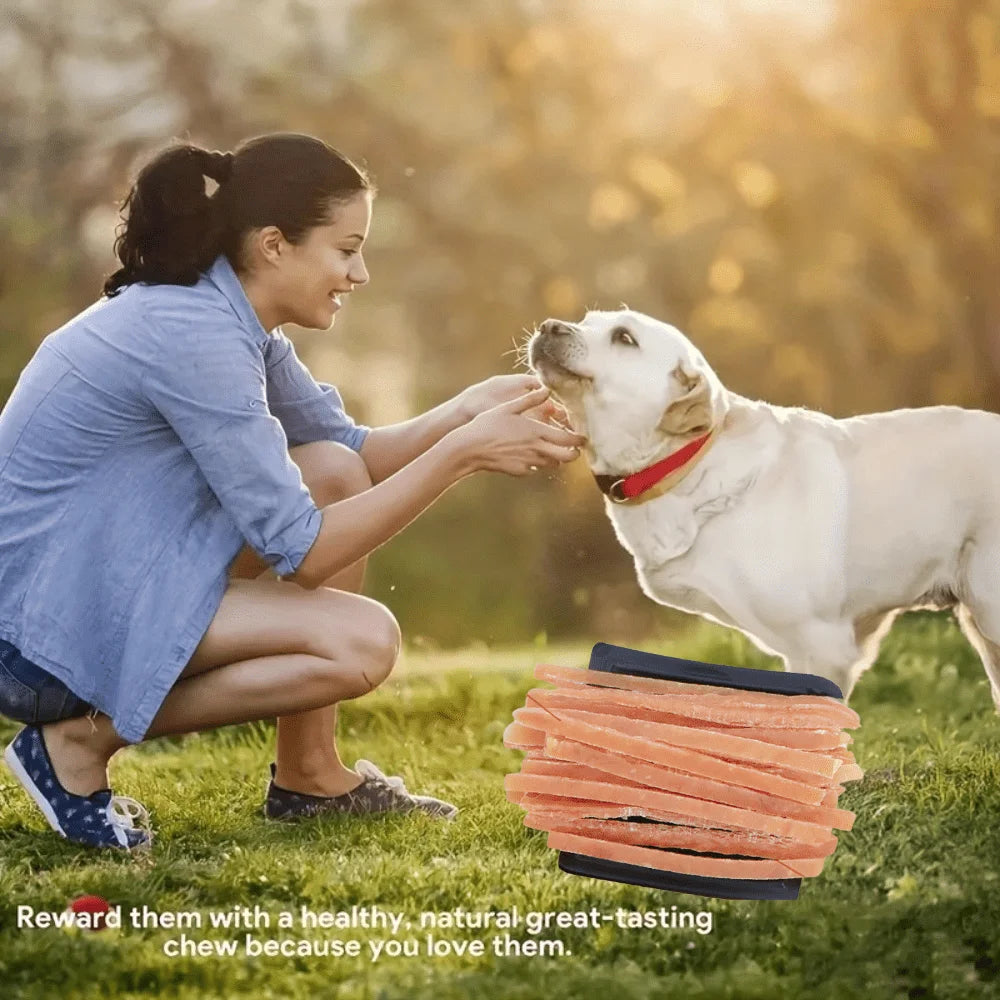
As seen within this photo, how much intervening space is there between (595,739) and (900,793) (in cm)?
77

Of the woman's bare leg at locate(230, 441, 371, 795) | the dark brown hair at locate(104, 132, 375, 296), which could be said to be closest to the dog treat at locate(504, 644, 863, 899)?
the woman's bare leg at locate(230, 441, 371, 795)

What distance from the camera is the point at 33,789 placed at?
2604mm

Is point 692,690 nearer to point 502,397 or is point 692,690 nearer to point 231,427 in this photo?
point 502,397

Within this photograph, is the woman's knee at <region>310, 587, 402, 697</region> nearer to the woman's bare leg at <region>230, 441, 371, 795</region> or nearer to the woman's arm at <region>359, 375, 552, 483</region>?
the woman's bare leg at <region>230, 441, 371, 795</region>

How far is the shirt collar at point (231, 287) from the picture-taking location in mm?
2602

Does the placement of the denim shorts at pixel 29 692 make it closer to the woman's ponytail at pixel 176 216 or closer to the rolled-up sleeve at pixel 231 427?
the rolled-up sleeve at pixel 231 427

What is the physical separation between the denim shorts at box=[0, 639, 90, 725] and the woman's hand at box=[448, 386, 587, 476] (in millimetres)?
900

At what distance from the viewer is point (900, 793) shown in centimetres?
283

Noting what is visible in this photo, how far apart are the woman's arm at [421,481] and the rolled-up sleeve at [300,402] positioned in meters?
0.53

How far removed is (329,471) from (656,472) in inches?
28.4

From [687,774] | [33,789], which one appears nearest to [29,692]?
[33,789]

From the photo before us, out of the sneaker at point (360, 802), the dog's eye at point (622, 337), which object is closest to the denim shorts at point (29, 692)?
the sneaker at point (360, 802)

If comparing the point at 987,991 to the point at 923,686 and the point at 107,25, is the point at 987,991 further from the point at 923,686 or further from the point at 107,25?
the point at 107,25

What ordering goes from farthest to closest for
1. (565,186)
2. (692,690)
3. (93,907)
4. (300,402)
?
(565,186)
(300,402)
(692,690)
(93,907)
